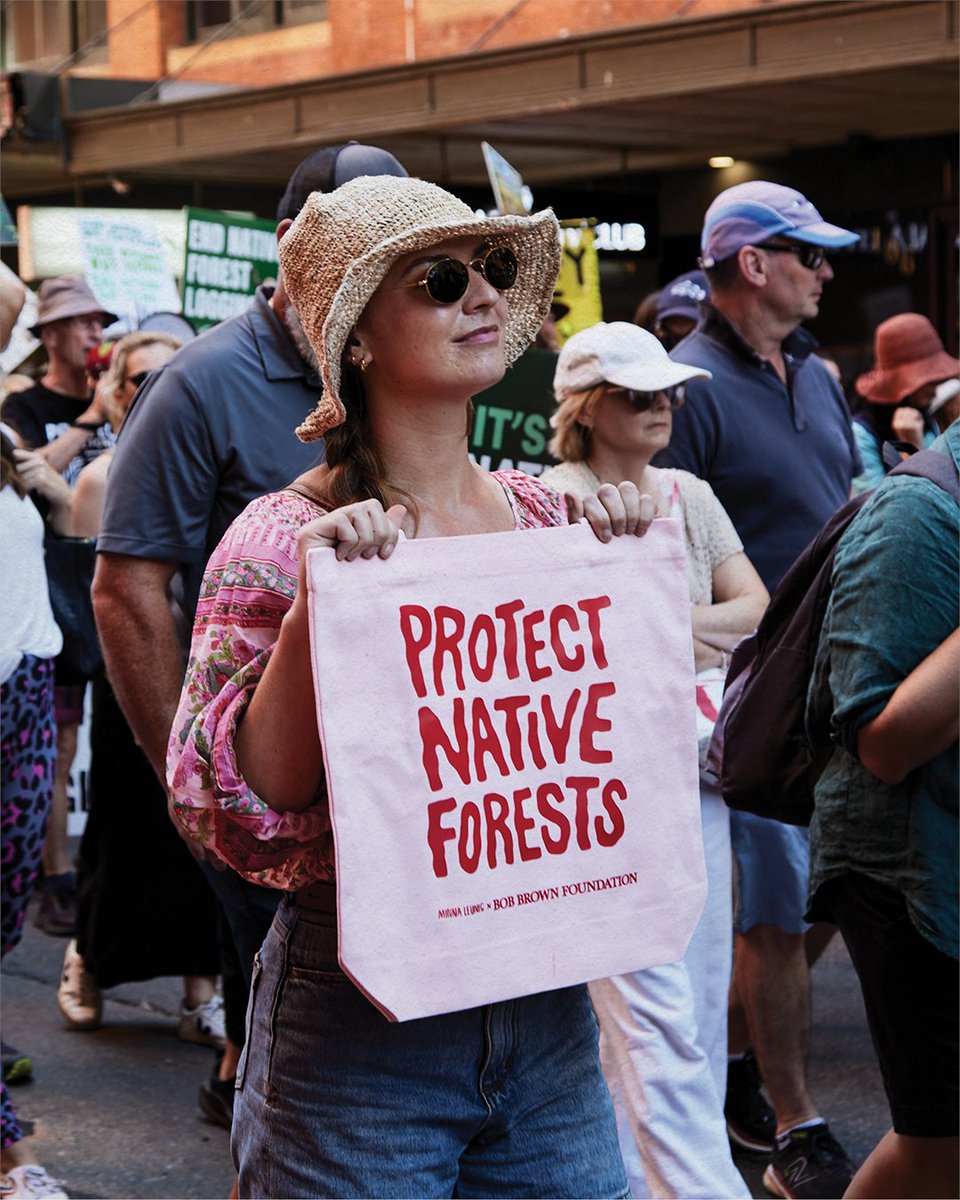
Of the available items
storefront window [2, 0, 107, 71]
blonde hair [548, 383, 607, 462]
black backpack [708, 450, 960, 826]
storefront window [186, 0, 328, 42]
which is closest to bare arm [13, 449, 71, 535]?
blonde hair [548, 383, 607, 462]

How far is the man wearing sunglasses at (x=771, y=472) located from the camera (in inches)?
182

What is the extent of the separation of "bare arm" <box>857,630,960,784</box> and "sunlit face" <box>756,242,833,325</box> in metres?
2.65

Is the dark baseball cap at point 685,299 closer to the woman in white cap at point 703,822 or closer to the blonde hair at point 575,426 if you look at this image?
the woman in white cap at point 703,822

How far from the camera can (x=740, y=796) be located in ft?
11.3

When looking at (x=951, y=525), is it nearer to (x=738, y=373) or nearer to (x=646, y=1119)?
(x=646, y=1119)

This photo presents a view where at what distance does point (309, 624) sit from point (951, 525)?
1191 millimetres

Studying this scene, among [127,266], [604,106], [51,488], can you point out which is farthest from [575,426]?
[604,106]

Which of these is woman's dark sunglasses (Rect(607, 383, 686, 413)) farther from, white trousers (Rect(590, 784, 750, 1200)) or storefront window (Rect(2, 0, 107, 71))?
storefront window (Rect(2, 0, 107, 71))

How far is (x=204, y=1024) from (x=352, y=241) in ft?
13.5

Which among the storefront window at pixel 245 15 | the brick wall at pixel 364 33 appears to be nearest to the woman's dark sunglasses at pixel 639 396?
the brick wall at pixel 364 33

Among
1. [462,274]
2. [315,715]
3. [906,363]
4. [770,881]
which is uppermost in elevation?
[462,274]

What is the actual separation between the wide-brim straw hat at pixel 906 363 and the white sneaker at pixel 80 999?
177 inches

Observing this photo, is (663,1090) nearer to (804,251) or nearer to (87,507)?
(804,251)

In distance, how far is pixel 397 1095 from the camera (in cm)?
231
